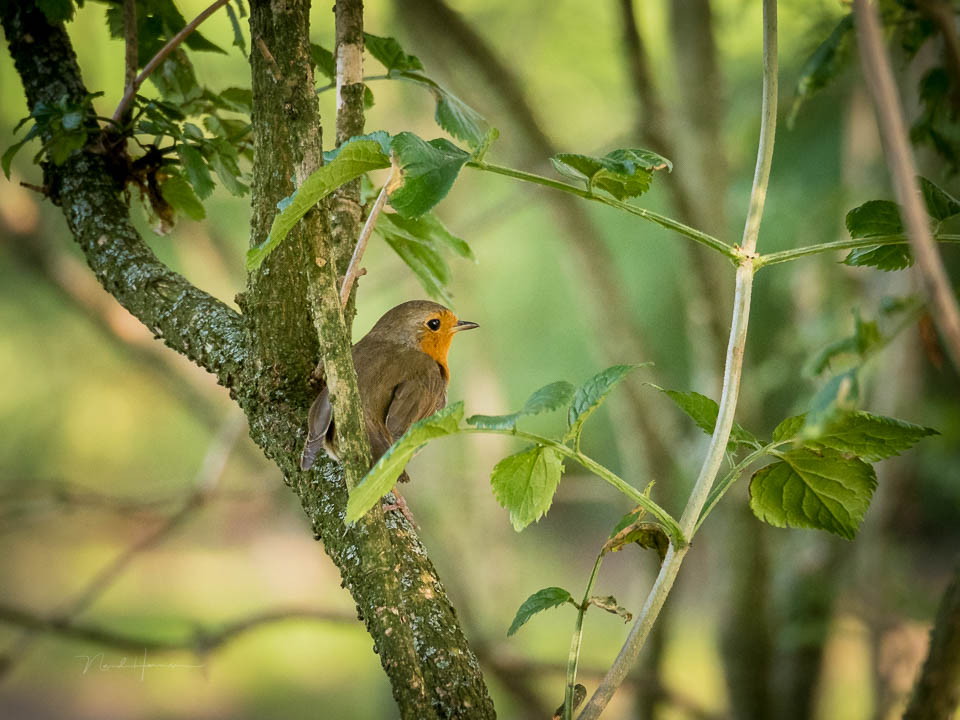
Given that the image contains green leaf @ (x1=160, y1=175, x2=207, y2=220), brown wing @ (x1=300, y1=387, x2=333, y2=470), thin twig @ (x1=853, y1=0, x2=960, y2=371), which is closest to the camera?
thin twig @ (x1=853, y1=0, x2=960, y2=371)

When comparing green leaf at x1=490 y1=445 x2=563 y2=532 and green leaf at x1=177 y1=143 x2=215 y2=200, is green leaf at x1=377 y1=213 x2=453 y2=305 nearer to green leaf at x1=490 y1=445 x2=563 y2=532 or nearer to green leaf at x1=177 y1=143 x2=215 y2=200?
green leaf at x1=177 y1=143 x2=215 y2=200

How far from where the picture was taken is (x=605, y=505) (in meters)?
6.58

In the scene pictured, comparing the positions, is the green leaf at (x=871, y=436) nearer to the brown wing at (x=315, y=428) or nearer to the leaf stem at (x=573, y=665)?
the leaf stem at (x=573, y=665)

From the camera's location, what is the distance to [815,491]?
2.89 ft

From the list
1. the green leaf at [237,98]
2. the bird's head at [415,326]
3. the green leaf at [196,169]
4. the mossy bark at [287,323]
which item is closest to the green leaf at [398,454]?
the mossy bark at [287,323]

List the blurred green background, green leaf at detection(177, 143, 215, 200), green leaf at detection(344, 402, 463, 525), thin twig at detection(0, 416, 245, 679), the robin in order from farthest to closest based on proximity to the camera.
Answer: the blurred green background
thin twig at detection(0, 416, 245, 679)
the robin
green leaf at detection(177, 143, 215, 200)
green leaf at detection(344, 402, 463, 525)

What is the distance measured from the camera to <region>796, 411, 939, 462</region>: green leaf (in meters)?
0.79

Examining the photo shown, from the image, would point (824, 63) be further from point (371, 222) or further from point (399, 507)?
point (399, 507)

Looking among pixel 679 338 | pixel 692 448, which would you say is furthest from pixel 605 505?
pixel 692 448

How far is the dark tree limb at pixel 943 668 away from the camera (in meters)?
1.23

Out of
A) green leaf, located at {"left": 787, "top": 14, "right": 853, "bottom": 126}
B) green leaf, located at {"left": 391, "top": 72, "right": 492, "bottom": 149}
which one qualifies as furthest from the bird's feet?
green leaf, located at {"left": 787, "top": 14, "right": 853, "bottom": 126}

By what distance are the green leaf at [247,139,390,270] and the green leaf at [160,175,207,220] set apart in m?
0.54

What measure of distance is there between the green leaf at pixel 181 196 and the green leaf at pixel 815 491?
867 millimetres

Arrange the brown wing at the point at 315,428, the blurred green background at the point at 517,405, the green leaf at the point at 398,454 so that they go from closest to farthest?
the green leaf at the point at 398,454 → the brown wing at the point at 315,428 → the blurred green background at the point at 517,405
